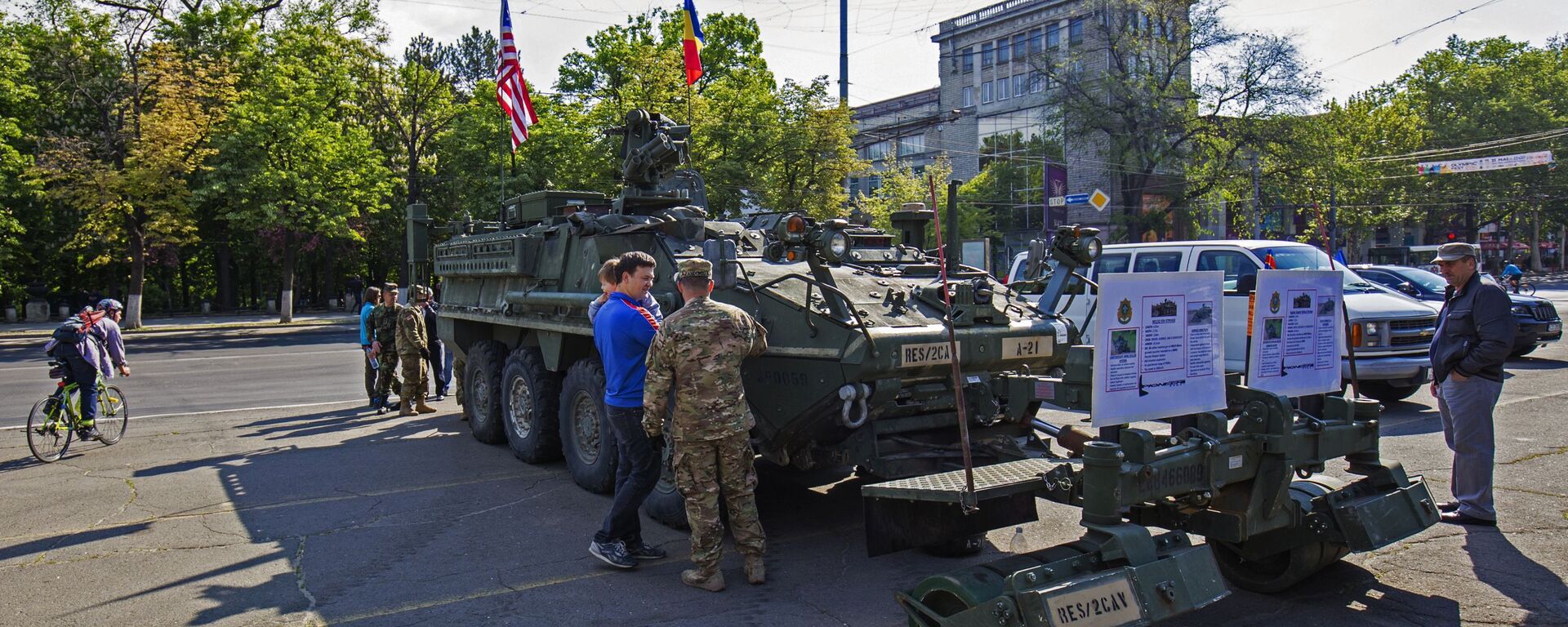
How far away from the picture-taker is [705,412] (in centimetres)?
542

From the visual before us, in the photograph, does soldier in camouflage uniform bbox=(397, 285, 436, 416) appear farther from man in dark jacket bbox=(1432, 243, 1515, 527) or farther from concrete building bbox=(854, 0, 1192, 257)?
concrete building bbox=(854, 0, 1192, 257)

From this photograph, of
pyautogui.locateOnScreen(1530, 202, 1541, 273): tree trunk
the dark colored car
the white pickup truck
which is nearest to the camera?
the white pickup truck

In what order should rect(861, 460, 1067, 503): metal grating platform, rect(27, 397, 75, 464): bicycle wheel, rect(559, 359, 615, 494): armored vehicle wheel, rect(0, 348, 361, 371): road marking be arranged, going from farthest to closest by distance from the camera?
1. rect(0, 348, 361, 371): road marking
2. rect(27, 397, 75, 464): bicycle wheel
3. rect(559, 359, 615, 494): armored vehicle wheel
4. rect(861, 460, 1067, 503): metal grating platform

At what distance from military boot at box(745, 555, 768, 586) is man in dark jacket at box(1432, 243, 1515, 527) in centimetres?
444

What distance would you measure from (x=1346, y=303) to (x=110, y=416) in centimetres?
1230

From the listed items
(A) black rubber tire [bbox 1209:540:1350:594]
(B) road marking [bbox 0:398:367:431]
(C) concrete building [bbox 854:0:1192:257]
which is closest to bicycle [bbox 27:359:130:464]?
(B) road marking [bbox 0:398:367:431]

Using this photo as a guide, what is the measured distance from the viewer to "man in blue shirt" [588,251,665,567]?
588cm

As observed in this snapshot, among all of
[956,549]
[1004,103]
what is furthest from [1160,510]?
[1004,103]

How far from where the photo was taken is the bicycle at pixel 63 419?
9422mm

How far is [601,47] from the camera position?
3619 centimetres

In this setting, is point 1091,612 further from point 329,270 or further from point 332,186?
point 329,270

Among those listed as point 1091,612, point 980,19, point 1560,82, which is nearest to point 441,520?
point 1091,612

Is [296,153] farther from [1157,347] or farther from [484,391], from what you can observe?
[1157,347]

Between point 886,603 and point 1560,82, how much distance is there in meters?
65.9
